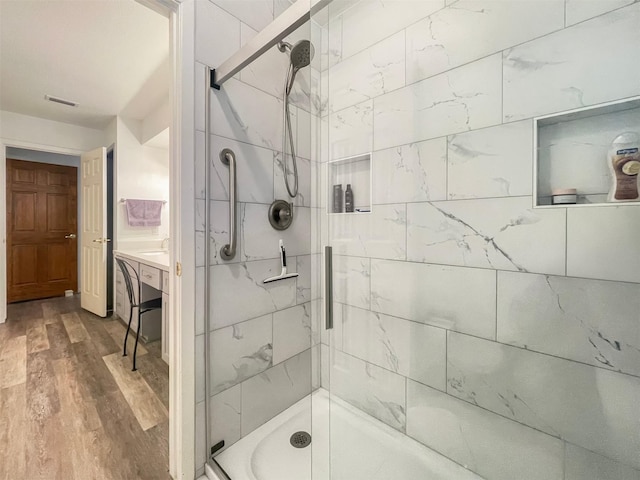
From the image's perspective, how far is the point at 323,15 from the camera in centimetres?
139

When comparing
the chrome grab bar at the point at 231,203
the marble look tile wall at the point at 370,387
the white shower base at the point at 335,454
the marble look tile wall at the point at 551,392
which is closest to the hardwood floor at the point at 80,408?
the white shower base at the point at 335,454

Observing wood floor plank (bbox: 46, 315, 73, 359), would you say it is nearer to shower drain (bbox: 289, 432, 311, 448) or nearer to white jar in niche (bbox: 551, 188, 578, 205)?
shower drain (bbox: 289, 432, 311, 448)

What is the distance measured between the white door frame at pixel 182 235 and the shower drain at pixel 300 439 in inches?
18.1

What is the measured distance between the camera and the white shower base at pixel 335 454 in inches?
47.0

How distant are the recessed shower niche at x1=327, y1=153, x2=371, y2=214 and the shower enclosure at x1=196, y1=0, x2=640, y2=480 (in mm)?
12

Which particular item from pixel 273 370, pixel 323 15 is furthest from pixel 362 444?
pixel 323 15

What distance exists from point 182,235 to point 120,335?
243 cm

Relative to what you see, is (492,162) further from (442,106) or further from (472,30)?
(472,30)

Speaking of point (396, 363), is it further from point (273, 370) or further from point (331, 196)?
point (331, 196)

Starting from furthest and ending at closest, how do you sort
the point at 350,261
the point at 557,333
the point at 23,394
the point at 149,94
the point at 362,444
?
the point at 149,94, the point at 23,394, the point at 350,261, the point at 362,444, the point at 557,333

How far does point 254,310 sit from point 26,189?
475cm

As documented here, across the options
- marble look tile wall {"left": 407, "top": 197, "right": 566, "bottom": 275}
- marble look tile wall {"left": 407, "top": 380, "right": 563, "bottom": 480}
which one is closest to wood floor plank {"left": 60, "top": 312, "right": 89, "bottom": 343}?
marble look tile wall {"left": 407, "top": 380, "right": 563, "bottom": 480}

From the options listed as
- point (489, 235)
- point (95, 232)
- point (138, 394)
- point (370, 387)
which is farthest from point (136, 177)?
point (489, 235)

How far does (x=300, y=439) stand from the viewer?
1.38 meters
